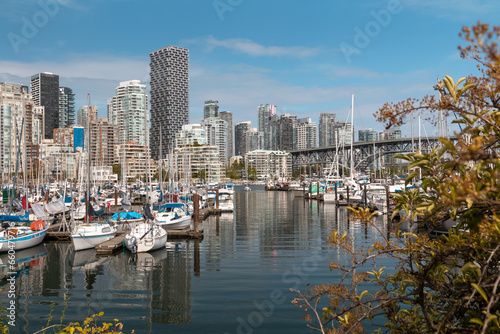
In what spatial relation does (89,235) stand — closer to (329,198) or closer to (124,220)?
(124,220)

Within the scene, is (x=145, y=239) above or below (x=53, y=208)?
below

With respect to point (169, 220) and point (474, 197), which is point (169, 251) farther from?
point (474, 197)

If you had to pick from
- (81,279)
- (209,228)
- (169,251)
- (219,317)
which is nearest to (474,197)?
(219,317)

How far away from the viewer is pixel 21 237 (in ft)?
96.4

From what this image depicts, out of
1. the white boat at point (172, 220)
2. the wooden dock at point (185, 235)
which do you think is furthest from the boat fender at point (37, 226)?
the wooden dock at point (185, 235)

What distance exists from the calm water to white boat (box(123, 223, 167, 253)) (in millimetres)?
671

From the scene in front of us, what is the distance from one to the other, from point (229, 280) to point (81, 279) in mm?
8278

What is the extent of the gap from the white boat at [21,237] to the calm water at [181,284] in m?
0.67

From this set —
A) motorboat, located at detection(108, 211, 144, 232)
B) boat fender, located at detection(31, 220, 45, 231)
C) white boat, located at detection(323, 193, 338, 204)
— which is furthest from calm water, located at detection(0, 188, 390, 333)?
white boat, located at detection(323, 193, 338, 204)

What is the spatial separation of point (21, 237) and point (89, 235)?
16.4 feet

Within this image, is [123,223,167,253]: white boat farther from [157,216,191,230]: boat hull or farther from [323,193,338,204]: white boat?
[323,193,338,204]: white boat

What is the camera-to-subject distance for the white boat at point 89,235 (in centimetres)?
2892

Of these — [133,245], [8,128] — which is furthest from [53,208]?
[8,128]

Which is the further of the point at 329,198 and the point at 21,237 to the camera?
the point at 329,198
